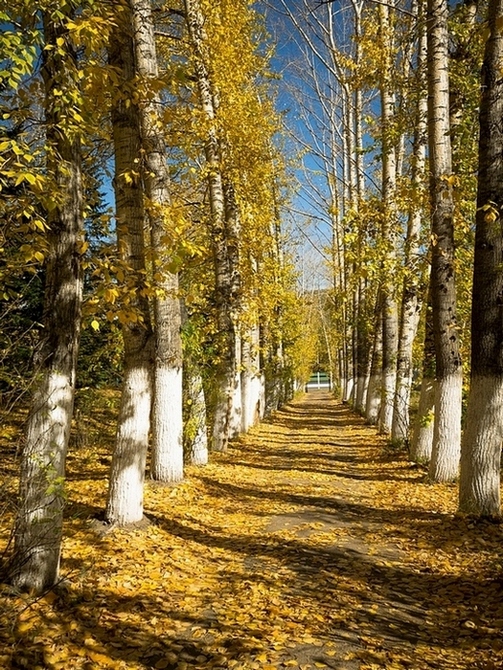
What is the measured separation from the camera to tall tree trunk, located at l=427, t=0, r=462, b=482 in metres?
7.82

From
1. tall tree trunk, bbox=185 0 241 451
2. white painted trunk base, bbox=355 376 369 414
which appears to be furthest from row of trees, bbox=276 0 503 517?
white painted trunk base, bbox=355 376 369 414

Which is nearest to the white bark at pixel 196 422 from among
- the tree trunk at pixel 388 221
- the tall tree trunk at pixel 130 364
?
the tall tree trunk at pixel 130 364

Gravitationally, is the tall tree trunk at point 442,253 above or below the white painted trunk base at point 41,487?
above

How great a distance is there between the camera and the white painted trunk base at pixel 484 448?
6078 millimetres

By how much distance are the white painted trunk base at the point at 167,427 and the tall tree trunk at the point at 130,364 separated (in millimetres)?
1469

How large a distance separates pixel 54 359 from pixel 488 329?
4.81 m

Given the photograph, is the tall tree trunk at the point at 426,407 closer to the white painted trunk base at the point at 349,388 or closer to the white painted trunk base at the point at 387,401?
the white painted trunk base at the point at 387,401

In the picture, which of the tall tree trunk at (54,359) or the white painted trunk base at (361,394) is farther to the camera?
the white painted trunk base at (361,394)

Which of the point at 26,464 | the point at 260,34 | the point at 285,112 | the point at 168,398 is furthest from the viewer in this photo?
the point at 285,112

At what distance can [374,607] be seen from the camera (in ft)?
14.0

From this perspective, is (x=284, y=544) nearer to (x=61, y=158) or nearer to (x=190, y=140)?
(x=61, y=158)

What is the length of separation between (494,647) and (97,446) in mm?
9374

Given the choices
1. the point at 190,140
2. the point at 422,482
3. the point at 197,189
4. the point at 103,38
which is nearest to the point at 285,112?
the point at 197,189

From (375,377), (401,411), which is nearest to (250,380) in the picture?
(375,377)
